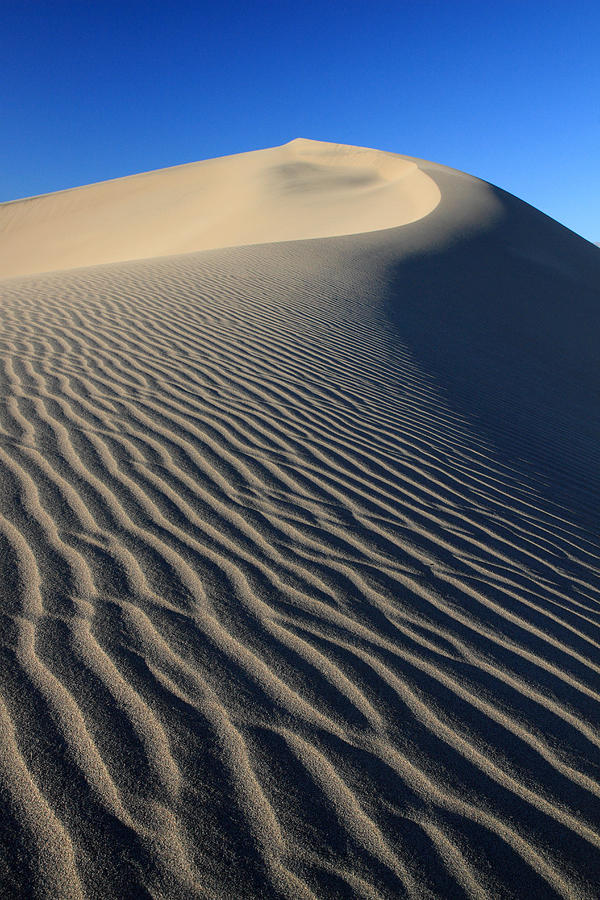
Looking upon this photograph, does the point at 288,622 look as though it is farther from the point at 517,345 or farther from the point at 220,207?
the point at 220,207

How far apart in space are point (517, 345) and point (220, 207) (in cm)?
2807

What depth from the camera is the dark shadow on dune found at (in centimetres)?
536

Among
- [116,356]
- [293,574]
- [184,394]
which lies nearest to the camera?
[293,574]

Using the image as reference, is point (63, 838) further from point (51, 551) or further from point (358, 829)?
point (51, 551)

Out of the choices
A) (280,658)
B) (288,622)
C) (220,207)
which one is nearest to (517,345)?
(288,622)

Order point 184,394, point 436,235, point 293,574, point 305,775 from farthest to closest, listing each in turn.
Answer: point 436,235 → point 184,394 → point 293,574 → point 305,775

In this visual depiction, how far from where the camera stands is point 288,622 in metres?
2.68

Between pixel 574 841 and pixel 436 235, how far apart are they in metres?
15.5

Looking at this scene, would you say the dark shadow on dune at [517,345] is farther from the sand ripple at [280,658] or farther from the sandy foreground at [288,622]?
the sand ripple at [280,658]

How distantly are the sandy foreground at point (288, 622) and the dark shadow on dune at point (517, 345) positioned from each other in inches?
3.0

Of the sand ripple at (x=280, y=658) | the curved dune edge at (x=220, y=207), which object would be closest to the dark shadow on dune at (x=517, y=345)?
the sand ripple at (x=280, y=658)

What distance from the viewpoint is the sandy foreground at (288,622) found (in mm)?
1807

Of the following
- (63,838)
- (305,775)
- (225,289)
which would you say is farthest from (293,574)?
(225,289)

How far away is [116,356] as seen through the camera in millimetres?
6043
